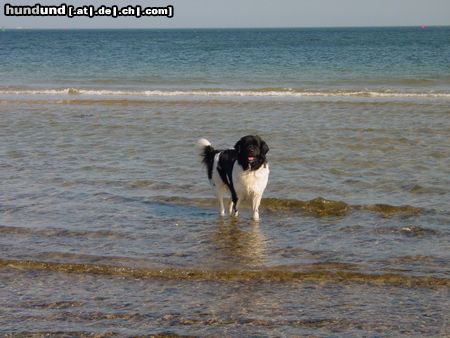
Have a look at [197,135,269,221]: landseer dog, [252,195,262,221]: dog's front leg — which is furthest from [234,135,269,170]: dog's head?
[252,195,262,221]: dog's front leg

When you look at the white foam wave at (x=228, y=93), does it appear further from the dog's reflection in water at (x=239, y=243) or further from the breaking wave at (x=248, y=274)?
the breaking wave at (x=248, y=274)

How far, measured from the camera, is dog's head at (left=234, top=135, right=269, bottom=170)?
28.6 ft

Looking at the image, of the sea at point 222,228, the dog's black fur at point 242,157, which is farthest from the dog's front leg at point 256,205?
the dog's black fur at point 242,157

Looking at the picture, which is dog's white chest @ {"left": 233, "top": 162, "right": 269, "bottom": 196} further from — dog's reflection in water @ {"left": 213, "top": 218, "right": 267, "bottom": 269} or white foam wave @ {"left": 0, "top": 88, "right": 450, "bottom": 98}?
white foam wave @ {"left": 0, "top": 88, "right": 450, "bottom": 98}

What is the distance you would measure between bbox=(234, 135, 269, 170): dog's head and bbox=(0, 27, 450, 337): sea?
0.73 m

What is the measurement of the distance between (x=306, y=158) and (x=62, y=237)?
17.6 feet

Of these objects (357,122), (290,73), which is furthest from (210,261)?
(290,73)

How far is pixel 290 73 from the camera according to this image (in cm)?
3488

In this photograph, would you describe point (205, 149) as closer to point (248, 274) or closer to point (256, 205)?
point (256, 205)

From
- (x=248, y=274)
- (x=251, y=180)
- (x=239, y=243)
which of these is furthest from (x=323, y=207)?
(x=248, y=274)

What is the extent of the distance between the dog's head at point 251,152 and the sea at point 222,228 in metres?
0.73

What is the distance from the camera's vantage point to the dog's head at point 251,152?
871 centimetres

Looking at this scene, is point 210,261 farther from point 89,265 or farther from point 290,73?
point 290,73

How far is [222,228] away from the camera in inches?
345
